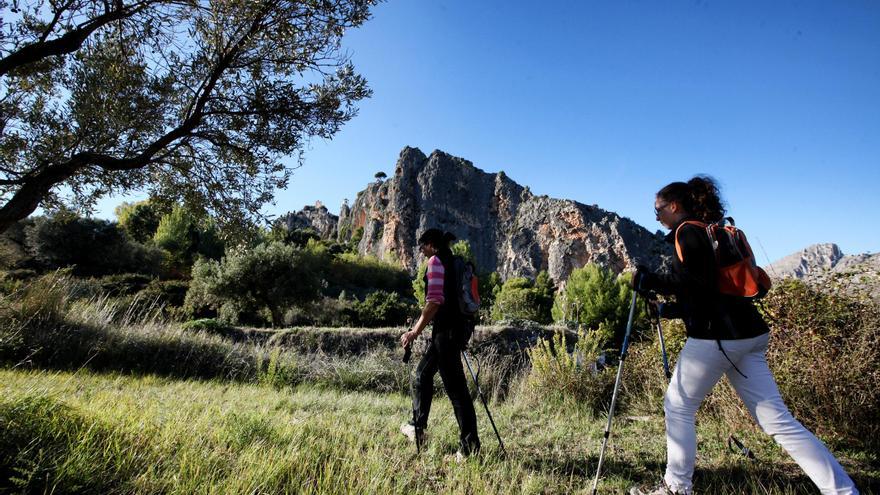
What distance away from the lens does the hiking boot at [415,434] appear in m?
3.58

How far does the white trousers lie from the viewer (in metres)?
2.27

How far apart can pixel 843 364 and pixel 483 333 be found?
615 centimetres

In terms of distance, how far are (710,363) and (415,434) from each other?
90.9 inches

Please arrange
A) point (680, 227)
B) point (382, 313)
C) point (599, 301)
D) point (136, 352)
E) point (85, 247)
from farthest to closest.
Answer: point (599, 301)
point (85, 247)
point (382, 313)
point (136, 352)
point (680, 227)

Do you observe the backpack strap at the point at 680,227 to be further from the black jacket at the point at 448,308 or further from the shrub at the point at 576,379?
the shrub at the point at 576,379

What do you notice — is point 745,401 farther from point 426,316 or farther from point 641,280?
point 426,316

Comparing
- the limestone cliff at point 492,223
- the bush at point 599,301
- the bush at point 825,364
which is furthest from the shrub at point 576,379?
the limestone cliff at point 492,223

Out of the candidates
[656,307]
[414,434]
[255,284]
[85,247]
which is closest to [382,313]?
[255,284]

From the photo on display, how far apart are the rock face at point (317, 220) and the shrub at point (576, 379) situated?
100 metres

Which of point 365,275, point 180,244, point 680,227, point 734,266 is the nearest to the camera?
point 734,266

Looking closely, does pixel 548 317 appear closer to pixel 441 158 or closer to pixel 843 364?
pixel 843 364

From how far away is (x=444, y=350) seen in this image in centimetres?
346

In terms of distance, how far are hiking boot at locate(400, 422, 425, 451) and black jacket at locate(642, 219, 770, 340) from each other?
2.26 meters

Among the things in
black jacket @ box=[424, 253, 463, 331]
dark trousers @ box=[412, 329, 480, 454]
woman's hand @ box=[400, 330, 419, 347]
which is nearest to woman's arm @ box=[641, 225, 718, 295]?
black jacket @ box=[424, 253, 463, 331]
